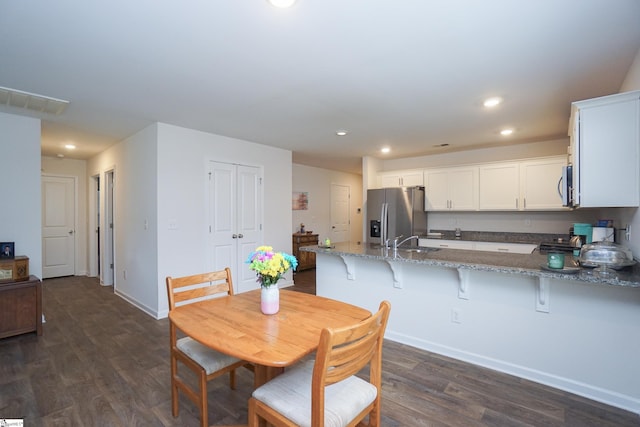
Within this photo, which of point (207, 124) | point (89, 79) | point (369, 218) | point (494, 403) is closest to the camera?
point (494, 403)

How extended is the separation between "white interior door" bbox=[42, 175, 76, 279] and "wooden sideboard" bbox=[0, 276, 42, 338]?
3306 mm

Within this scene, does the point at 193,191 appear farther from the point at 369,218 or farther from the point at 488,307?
the point at 488,307

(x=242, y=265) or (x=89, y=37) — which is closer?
(x=89, y=37)

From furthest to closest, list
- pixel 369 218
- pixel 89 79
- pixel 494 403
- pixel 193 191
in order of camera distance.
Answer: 1. pixel 369 218
2. pixel 193 191
3. pixel 89 79
4. pixel 494 403

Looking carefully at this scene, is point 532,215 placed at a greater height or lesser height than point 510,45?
lesser

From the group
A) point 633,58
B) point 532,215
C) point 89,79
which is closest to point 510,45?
point 633,58

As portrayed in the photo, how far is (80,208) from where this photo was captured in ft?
20.3

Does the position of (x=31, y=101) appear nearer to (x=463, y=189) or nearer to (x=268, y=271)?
(x=268, y=271)

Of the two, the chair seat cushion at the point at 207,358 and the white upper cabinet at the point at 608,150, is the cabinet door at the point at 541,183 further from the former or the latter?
the chair seat cushion at the point at 207,358

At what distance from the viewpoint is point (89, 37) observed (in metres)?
1.92

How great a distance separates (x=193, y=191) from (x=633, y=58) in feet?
14.6

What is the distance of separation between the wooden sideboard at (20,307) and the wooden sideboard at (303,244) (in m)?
4.04

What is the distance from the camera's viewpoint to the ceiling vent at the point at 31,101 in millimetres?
2777

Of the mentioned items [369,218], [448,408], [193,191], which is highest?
[193,191]
